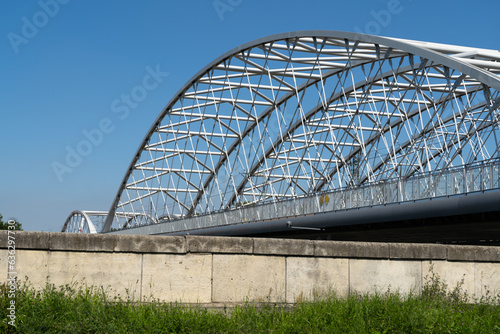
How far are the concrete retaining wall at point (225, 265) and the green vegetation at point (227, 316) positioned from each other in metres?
0.31

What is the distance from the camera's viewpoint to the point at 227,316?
33.7 ft

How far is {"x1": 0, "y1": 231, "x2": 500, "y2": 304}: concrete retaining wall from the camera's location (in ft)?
34.2

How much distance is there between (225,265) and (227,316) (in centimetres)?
113

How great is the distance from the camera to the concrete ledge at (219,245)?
1108cm

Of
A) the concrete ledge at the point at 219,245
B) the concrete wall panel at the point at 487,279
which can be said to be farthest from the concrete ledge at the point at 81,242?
the concrete wall panel at the point at 487,279

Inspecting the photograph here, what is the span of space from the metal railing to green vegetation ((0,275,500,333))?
1689 centimetres

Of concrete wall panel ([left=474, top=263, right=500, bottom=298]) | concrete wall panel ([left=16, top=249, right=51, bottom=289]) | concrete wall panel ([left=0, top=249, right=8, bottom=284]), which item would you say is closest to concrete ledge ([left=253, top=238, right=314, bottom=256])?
concrete wall panel ([left=16, top=249, right=51, bottom=289])

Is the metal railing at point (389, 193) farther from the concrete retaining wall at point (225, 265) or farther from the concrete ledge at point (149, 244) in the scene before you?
the concrete ledge at point (149, 244)

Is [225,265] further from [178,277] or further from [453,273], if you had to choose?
[453,273]

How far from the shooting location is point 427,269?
495 inches

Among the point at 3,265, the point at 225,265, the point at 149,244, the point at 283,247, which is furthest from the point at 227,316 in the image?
the point at 3,265

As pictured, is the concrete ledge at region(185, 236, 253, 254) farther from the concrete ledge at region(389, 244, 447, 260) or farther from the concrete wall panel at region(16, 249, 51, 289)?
the concrete ledge at region(389, 244, 447, 260)

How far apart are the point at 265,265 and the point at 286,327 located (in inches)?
80.7

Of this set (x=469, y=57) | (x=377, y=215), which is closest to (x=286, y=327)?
(x=377, y=215)
